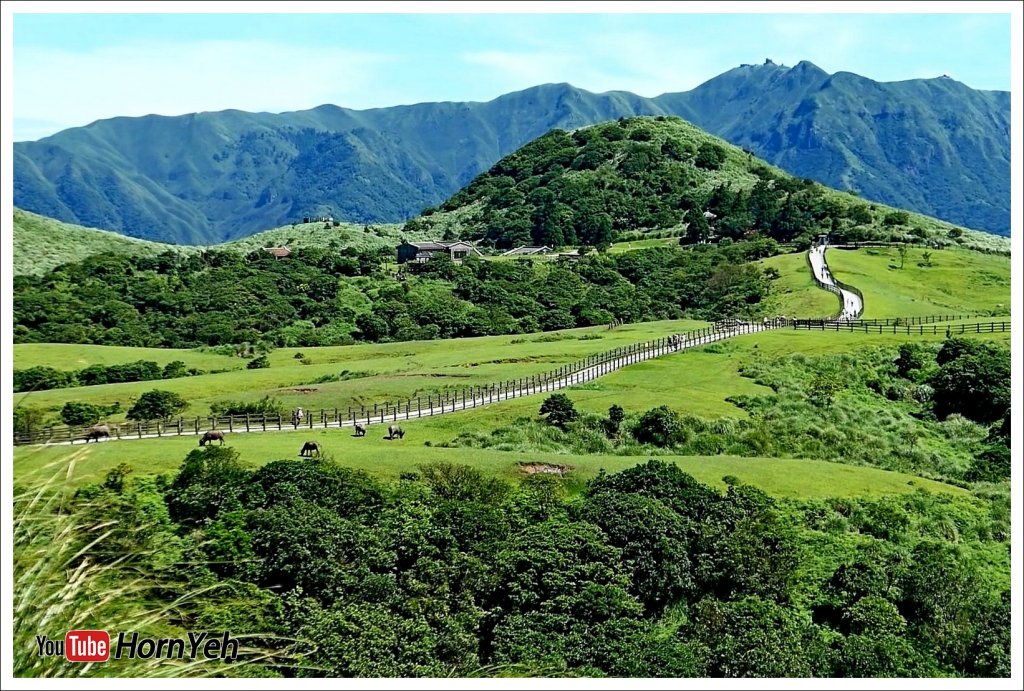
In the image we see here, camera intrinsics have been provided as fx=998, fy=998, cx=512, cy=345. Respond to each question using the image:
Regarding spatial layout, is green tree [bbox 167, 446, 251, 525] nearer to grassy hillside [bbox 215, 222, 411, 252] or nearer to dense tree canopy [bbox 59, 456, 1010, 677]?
dense tree canopy [bbox 59, 456, 1010, 677]

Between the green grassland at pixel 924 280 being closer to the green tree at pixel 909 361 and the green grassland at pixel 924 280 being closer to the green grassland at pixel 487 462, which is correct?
the green tree at pixel 909 361

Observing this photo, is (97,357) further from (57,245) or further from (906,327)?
(57,245)

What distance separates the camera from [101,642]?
12234 mm

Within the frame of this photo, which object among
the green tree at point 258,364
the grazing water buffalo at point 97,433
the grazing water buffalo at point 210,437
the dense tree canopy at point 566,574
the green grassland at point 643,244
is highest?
the green grassland at point 643,244

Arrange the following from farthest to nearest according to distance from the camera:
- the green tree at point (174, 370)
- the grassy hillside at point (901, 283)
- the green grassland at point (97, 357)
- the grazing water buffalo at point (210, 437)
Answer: the grassy hillside at point (901, 283) < the green grassland at point (97, 357) < the green tree at point (174, 370) < the grazing water buffalo at point (210, 437)

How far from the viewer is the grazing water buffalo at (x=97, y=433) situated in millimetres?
46438

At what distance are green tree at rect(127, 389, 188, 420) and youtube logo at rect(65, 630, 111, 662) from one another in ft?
157

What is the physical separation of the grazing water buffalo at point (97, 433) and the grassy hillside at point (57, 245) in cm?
10157

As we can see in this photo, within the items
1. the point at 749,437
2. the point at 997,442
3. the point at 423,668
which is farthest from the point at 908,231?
the point at 423,668

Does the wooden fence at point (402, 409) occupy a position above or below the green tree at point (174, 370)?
above

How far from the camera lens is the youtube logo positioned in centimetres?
1188

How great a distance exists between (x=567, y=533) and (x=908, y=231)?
A: 13815 cm

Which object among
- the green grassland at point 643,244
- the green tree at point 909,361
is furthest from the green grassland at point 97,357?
the green grassland at point 643,244

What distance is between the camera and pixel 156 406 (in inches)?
2341
